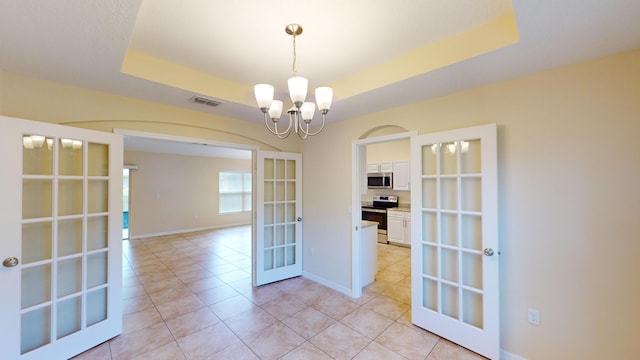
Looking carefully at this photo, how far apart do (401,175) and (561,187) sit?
13.6ft

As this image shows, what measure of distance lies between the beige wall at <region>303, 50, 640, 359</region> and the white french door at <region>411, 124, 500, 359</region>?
0.49 feet

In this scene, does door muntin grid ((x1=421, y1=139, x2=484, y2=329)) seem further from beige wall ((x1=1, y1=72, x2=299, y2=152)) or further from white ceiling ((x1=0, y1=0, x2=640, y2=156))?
beige wall ((x1=1, y1=72, x2=299, y2=152))

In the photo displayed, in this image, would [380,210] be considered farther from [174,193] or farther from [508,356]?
[174,193]

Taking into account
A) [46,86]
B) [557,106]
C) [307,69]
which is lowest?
[557,106]

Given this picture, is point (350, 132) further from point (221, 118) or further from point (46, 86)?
point (46, 86)

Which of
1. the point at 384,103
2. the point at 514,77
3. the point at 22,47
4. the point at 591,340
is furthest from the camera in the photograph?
the point at 384,103

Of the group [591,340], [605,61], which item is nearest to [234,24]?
[605,61]

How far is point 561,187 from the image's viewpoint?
1.91 m

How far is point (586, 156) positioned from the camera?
1.82 metres

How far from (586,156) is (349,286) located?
2.79m

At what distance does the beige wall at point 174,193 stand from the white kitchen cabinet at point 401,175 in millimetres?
5735

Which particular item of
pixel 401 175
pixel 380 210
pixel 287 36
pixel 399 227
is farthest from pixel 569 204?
pixel 380 210

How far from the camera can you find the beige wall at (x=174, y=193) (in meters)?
6.93

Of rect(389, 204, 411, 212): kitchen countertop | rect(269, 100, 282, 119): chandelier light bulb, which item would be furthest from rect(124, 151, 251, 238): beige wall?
rect(269, 100, 282, 119): chandelier light bulb
